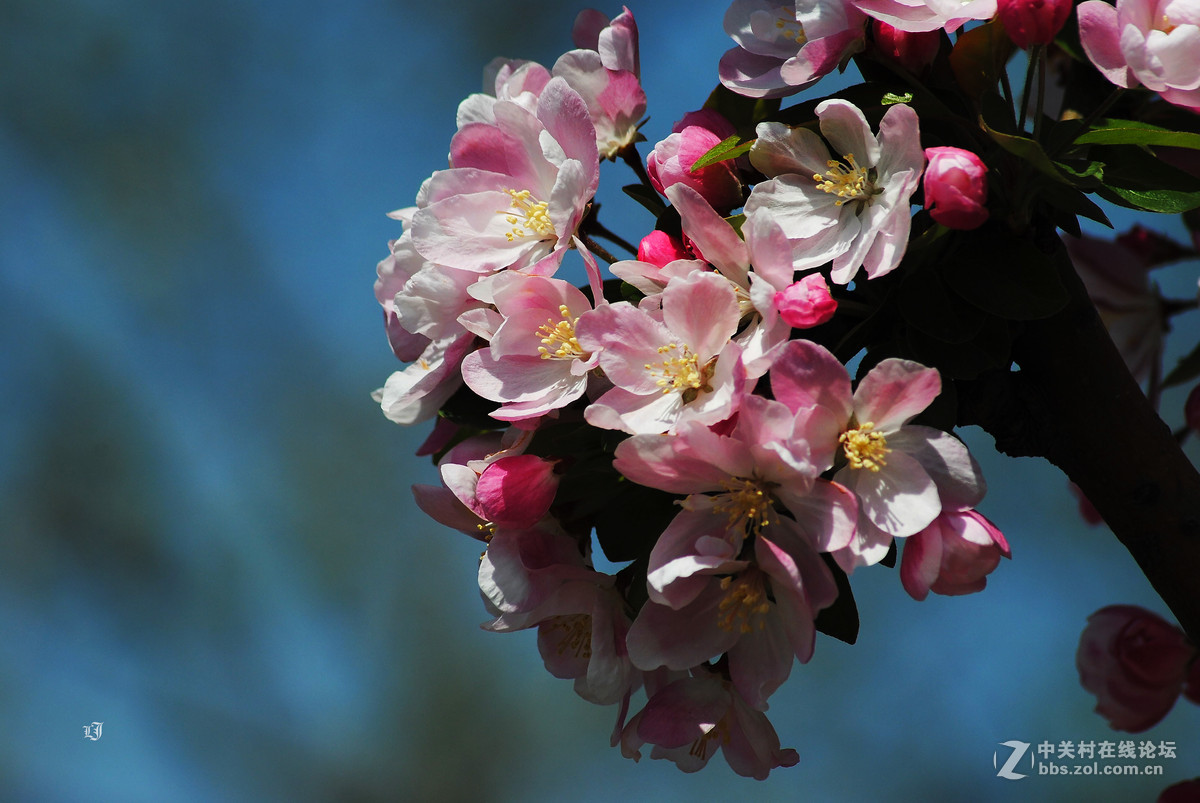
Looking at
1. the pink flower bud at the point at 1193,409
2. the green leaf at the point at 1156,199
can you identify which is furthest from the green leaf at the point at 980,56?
the pink flower bud at the point at 1193,409

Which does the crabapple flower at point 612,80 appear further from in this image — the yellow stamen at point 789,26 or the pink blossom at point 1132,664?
the pink blossom at point 1132,664

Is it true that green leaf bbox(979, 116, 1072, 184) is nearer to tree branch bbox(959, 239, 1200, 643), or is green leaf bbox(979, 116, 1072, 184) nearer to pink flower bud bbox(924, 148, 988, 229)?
pink flower bud bbox(924, 148, 988, 229)

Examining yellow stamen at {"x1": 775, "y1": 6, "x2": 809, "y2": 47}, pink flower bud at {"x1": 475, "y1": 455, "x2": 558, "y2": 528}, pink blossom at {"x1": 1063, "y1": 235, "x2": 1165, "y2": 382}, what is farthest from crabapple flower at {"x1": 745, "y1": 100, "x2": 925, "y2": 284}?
pink blossom at {"x1": 1063, "y1": 235, "x2": 1165, "y2": 382}

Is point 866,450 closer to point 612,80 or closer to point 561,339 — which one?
point 561,339

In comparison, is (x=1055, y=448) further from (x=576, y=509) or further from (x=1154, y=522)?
(x=576, y=509)

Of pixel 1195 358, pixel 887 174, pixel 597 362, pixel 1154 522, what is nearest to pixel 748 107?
pixel 887 174

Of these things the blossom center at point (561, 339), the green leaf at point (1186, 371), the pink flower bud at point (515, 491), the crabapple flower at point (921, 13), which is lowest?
the green leaf at point (1186, 371)
